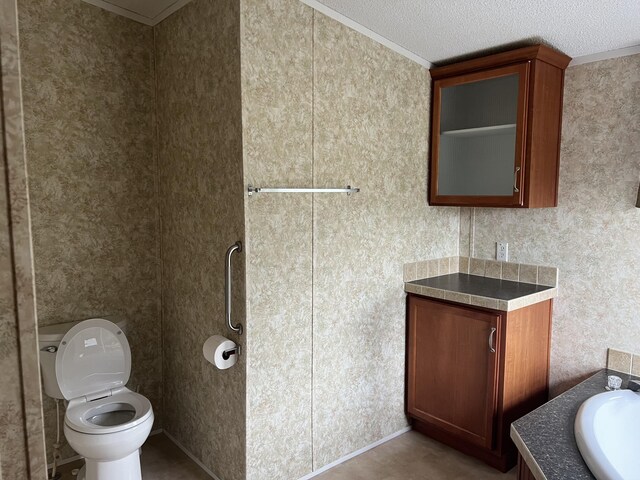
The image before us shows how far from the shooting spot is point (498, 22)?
2.13 meters

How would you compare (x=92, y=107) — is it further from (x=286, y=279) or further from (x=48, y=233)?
(x=286, y=279)

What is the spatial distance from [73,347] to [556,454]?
2.21m

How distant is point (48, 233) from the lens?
2289 millimetres

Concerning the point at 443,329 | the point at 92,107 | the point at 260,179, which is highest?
the point at 92,107

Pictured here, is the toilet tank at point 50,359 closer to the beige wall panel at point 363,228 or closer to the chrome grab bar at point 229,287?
the chrome grab bar at point 229,287

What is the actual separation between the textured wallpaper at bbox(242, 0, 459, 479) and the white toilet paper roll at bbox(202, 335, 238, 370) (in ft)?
0.32

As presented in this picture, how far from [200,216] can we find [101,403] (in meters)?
1.07

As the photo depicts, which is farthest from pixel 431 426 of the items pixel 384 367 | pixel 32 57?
pixel 32 57

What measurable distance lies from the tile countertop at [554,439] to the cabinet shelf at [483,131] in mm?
1443

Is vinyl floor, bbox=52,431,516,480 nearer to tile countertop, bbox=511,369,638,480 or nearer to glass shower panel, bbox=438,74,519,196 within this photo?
tile countertop, bbox=511,369,638,480

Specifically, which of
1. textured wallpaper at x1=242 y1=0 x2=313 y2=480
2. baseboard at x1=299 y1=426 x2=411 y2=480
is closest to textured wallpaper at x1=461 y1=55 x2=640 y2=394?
baseboard at x1=299 y1=426 x2=411 y2=480

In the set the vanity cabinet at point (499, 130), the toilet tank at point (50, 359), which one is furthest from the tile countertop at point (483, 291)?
the toilet tank at point (50, 359)

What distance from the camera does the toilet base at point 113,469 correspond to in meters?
1.98

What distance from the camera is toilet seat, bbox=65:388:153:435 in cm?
202
